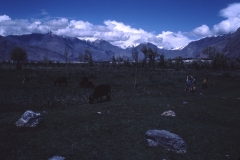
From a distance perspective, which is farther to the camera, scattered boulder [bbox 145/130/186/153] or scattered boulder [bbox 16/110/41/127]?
scattered boulder [bbox 16/110/41/127]

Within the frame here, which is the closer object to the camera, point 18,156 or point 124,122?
point 18,156

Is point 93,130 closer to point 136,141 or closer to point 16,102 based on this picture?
point 136,141

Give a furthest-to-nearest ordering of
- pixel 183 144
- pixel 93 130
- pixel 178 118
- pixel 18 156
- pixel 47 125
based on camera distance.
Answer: pixel 178 118 < pixel 47 125 < pixel 93 130 < pixel 183 144 < pixel 18 156

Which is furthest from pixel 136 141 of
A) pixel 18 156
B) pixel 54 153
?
pixel 18 156

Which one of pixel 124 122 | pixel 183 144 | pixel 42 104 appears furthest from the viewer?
pixel 42 104

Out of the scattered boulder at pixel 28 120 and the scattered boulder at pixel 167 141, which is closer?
the scattered boulder at pixel 167 141

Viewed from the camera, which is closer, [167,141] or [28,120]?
[167,141]

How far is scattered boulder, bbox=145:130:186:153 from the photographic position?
31.5 feet

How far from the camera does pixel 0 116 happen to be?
1518cm

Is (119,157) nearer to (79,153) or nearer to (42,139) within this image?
(79,153)

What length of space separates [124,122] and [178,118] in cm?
406

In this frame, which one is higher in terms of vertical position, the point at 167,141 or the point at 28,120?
the point at 28,120

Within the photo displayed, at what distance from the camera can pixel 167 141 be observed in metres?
9.75

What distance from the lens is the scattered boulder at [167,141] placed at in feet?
31.5
